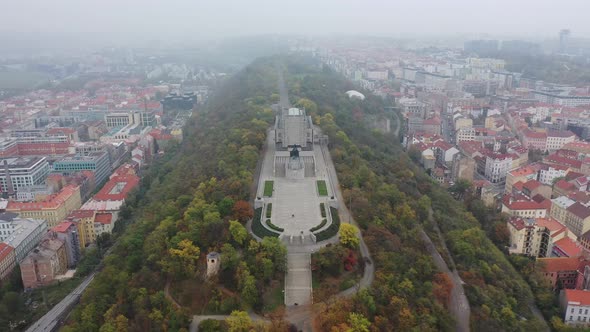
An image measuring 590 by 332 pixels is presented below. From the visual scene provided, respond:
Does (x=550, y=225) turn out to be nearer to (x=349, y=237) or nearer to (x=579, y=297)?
(x=579, y=297)

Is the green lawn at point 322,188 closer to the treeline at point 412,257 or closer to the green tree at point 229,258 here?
the treeline at point 412,257

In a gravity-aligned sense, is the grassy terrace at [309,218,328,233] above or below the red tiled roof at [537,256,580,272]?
above

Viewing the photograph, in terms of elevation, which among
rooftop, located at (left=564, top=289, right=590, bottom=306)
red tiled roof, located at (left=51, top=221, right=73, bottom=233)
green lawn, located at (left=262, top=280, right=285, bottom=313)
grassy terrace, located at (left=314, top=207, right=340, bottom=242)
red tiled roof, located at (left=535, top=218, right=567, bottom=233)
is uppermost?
grassy terrace, located at (left=314, top=207, right=340, bottom=242)

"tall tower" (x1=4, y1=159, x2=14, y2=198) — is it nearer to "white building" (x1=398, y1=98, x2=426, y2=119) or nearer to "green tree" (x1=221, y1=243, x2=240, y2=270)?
"green tree" (x1=221, y1=243, x2=240, y2=270)

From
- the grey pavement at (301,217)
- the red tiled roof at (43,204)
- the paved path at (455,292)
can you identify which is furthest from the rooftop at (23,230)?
the paved path at (455,292)

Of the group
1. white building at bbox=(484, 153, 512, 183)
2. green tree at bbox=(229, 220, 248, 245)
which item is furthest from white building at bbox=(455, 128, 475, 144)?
green tree at bbox=(229, 220, 248, 245)

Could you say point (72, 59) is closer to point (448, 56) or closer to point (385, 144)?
point (448, 56)

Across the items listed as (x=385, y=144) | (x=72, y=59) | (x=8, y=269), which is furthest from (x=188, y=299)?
(x=72, y=59)
